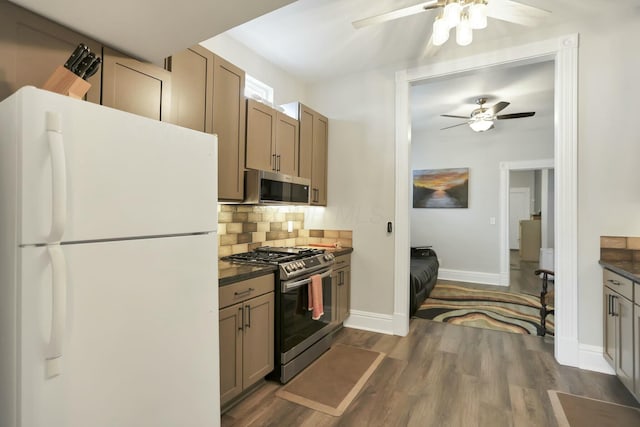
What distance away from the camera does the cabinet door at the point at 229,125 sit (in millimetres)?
2207

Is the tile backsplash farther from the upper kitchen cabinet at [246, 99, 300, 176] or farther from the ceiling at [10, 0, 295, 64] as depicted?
the ceiling at [10, 0, 295, 64]

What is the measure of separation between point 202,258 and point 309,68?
276 cm

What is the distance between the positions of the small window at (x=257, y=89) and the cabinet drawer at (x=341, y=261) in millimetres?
1716

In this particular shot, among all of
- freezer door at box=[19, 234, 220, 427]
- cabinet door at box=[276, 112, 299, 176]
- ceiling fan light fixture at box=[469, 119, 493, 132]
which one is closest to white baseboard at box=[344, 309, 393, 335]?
cabinet door at box=[276, 112, 299, 176]

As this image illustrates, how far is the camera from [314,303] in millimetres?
2578

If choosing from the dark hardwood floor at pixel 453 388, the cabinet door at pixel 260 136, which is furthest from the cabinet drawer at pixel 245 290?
the cabinet door at pixel 260 136

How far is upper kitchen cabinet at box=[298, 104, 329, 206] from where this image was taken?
10.6ft

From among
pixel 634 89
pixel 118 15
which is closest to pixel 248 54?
pixel 118 15

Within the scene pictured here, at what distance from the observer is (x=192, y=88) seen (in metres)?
2.02

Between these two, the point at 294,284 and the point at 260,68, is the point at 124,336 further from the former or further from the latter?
the point at 260,68

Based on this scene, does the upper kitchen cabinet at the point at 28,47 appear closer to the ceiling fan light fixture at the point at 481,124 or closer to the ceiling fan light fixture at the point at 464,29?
the ceiling fan light fixture at the point at 464,29

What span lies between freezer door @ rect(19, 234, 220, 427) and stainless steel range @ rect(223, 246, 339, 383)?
844 millimetres

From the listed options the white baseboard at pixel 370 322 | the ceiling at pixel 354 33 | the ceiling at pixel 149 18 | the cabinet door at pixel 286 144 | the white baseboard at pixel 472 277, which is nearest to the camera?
the ceiling at pixel 149 18

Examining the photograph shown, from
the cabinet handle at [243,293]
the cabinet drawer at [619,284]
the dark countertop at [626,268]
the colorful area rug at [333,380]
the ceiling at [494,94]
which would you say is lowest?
the colorful area rug at [333,380]
